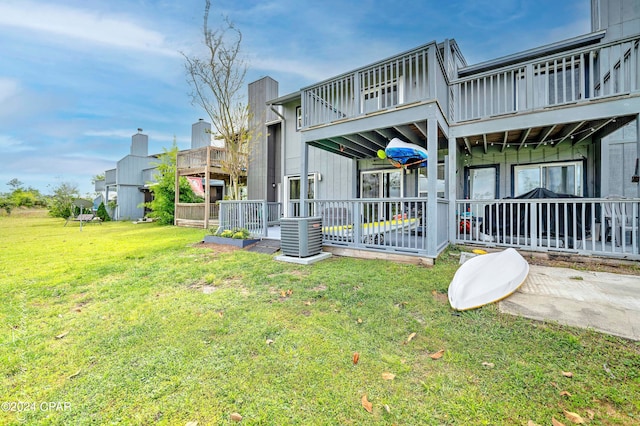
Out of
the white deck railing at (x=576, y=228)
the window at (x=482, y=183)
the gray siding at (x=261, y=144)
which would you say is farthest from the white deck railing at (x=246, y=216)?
the window at (x=482, y=183)

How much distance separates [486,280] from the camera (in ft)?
11.7

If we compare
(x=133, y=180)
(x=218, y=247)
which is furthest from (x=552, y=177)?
(x=133, y=180)

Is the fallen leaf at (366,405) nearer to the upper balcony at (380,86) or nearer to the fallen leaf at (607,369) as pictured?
the fallen leaf at (607,369)

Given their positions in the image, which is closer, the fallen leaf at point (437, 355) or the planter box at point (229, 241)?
the fallen leaf at point (437, 355)

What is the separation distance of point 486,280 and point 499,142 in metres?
6.00

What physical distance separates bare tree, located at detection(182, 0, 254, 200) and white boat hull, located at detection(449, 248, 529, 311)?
8331 mm

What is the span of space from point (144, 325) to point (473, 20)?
13066 mm

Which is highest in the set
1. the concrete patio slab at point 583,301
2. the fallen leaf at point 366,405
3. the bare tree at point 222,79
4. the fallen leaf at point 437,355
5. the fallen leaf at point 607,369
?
the bare tree at point 222,79

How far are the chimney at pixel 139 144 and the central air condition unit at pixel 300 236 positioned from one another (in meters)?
22.2

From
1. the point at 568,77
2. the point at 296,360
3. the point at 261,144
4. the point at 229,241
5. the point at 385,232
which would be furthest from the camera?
the point at 261,144

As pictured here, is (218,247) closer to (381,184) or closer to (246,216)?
(246,216)

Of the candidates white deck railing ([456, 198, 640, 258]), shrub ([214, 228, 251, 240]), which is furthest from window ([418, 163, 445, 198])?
shrub ([214, 228, 251, 240])

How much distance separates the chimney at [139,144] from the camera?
860 inches

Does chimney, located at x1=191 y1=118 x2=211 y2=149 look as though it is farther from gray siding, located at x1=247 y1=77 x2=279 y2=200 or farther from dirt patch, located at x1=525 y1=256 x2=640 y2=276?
dirt patch, located at x1=525 y1=256 x2=640 y2=276
